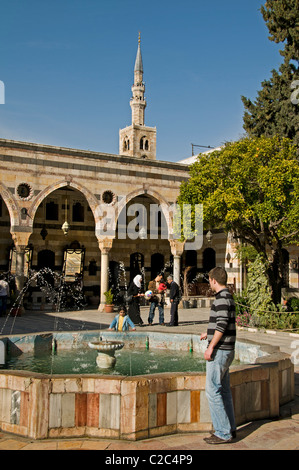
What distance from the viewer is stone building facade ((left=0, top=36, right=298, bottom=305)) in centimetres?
1859

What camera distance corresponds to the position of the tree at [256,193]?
50.4ft

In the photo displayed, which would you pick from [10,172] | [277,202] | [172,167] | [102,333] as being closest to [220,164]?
[277,202]

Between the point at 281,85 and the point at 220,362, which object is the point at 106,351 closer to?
the point at 220,362

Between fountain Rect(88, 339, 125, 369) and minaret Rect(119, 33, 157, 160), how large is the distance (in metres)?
61.4

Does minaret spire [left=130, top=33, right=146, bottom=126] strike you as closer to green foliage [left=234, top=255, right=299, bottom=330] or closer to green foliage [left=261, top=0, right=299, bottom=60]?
green foliage [left=261, top=0, right=299, bottom=60]

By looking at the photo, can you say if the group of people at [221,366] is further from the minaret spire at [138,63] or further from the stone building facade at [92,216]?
the minaret spire at [138,63]

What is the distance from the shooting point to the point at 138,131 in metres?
68.9

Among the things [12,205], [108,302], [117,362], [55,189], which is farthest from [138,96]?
[117,362]

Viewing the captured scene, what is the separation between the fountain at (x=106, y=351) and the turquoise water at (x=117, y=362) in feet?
0.41

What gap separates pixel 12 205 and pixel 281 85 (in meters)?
13.9

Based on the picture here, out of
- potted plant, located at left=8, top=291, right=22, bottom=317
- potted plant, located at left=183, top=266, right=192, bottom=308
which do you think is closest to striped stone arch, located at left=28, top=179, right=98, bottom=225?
potted plant, located at left=8, top=291, right=22, bottom=317

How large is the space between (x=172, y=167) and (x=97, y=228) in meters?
4.58

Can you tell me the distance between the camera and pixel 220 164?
55.0 feet
